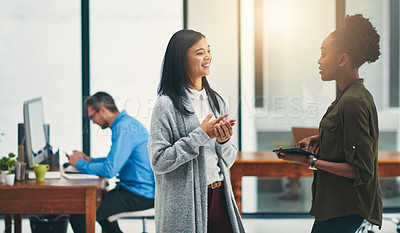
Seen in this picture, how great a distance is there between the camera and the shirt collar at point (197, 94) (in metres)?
2.02

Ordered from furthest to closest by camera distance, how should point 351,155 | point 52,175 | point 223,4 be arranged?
point 223,4 < point 52,175 < point 351,155

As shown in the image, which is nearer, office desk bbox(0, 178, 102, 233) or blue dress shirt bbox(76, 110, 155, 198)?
office desk bbox(0, 178, 102, 233)

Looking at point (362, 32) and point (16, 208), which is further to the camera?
point (16, 208)

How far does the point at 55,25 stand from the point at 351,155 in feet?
12.9

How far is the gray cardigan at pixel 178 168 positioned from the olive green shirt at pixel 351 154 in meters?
0.49

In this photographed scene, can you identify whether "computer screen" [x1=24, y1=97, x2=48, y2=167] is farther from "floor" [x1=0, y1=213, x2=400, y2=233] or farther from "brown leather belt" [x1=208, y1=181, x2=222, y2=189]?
"brown leather belt" [x1=208, y1=181, x2=222, y2=189]

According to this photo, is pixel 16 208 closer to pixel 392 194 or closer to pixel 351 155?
pixel 351 155

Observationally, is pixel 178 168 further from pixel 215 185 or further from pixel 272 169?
pixel 272 169

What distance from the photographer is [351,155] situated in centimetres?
159

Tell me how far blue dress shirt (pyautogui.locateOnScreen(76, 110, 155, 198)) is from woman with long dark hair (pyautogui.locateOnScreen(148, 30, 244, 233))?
53.1 inches

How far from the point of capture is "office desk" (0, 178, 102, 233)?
2.88 metres

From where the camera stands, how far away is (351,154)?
159 centimetres

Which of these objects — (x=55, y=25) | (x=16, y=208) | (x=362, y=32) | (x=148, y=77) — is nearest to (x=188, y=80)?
(x=362, y=32)

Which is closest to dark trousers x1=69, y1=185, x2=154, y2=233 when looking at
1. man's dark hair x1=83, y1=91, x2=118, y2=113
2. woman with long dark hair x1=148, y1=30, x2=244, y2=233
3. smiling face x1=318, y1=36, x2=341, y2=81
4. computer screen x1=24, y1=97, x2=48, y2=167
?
computer screen x1=24, y1=97, x2=48, y2=167
